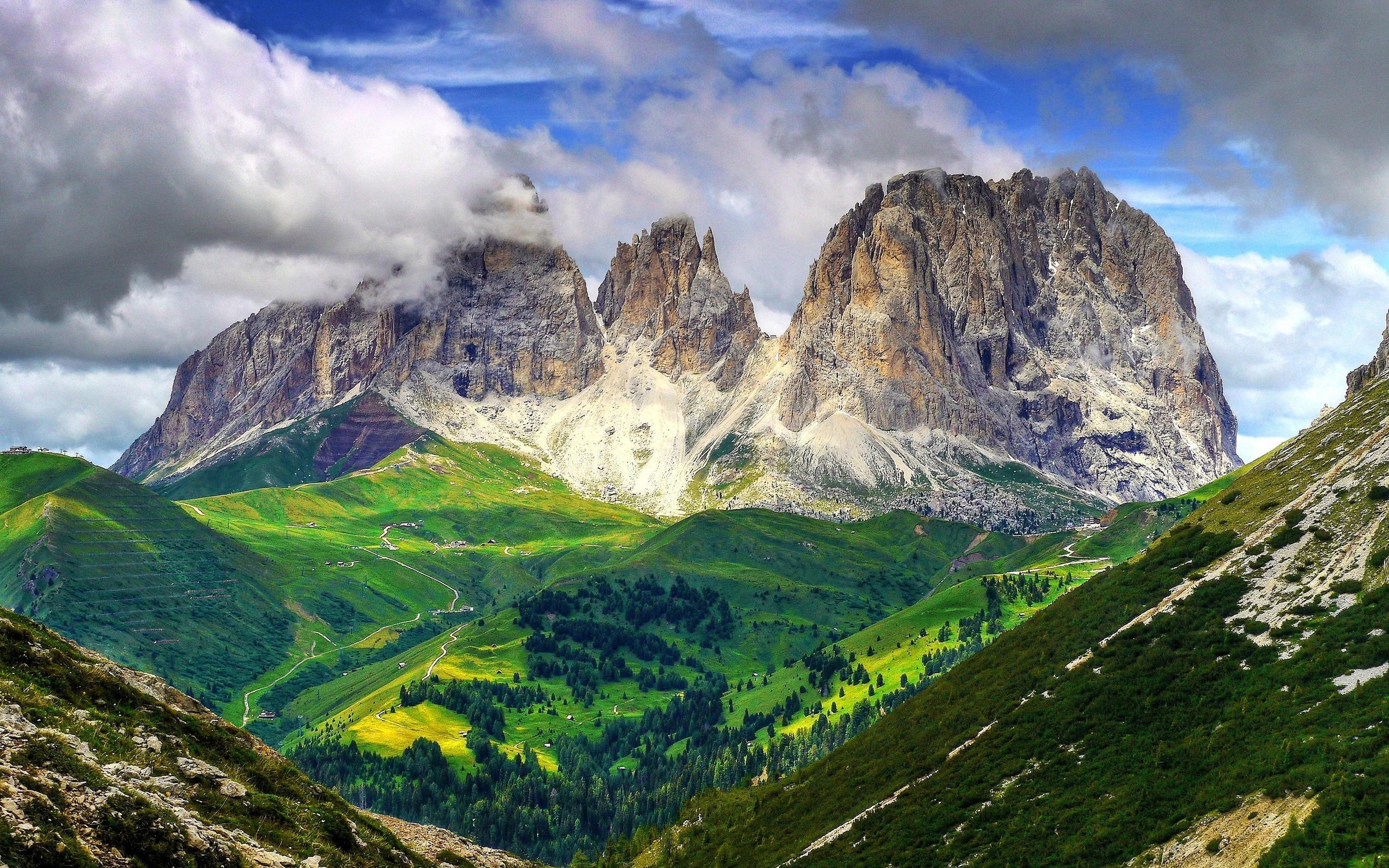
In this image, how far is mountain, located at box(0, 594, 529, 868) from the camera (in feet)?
157

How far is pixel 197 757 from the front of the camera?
69.6 m

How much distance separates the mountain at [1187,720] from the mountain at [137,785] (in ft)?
162

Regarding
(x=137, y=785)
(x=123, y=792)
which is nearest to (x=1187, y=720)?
(x=137, y=785)

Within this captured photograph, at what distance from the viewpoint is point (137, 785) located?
57.8 meters

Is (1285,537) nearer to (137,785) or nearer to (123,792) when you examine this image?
(137,785)

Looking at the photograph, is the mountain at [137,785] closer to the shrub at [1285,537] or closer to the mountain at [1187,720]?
the mountain at [1187,720]

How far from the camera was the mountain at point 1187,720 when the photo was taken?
6769 centimetres

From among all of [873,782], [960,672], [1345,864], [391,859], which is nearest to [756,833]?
[873,782]

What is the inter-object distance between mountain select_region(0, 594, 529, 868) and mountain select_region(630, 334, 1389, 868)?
49437 mm

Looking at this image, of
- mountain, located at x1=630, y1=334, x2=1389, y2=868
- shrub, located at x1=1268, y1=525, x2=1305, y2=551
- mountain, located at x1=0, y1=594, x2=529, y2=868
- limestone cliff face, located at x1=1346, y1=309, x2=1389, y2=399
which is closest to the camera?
mountain, located at x1=0, y1=594, x2=529, y2=868

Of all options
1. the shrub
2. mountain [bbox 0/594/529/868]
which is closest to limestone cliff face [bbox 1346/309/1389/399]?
Result: the shrub

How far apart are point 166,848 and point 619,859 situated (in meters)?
154

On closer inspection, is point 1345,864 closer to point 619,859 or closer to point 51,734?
point 51,734

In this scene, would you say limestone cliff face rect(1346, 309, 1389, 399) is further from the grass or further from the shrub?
the grass
